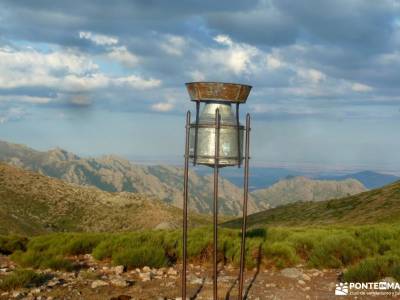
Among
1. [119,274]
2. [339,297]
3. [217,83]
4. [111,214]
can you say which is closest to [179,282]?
[119,274]

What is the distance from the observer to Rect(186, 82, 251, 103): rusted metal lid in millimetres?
8648

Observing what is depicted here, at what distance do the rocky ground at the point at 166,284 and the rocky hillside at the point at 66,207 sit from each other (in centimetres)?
5579

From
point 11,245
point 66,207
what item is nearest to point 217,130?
point 11,245

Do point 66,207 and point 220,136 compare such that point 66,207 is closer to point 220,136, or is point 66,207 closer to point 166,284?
point 166,284

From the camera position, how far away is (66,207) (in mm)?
82562

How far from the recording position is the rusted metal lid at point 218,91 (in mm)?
8648

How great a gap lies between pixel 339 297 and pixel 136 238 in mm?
8043

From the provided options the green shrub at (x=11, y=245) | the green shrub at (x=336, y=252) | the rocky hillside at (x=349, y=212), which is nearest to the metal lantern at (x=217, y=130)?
the green shrub at (x=336, y=252)

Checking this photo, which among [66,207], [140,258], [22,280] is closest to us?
[22,280]

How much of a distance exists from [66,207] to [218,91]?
7860 centimetres

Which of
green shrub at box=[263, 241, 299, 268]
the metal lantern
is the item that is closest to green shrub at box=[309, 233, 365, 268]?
green shrub at box=[263, 241, 299, 268]

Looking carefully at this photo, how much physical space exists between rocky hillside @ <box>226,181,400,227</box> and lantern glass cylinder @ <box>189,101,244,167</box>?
26699 mm

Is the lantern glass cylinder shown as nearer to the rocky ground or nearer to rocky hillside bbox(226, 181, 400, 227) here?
the rocky ground

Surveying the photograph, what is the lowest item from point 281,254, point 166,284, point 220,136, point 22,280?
point 166,284
